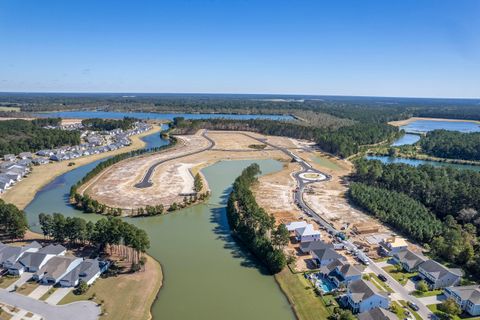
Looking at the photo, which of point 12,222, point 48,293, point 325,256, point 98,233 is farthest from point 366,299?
point 12,222

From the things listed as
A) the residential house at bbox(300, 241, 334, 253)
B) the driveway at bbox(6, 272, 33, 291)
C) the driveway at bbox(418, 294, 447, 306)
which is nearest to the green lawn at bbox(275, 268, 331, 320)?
the residential house at bbox(300, 241, 334, 253)

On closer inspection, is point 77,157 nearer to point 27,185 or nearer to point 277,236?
point 27,185

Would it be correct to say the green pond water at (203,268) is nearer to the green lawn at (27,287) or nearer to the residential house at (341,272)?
the residential house at (341,272)

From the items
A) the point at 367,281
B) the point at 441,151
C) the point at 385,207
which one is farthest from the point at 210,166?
the point at 441,151

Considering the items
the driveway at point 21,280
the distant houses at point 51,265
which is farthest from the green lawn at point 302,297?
the driveway at point 21,280

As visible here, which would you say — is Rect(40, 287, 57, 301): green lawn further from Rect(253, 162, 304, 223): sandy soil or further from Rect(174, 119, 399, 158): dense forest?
Rect(174, 119, 399, 158): dense forest

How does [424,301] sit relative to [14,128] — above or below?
below
